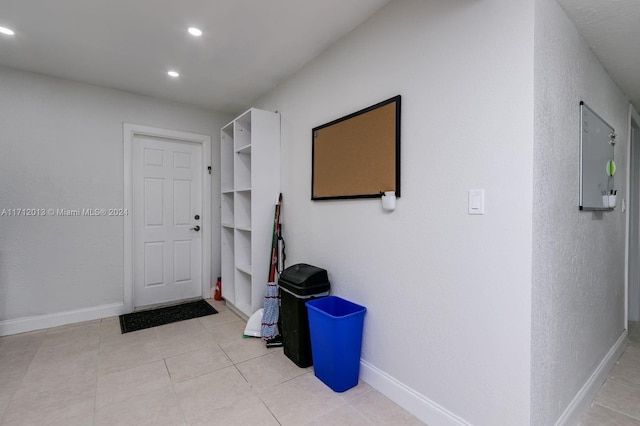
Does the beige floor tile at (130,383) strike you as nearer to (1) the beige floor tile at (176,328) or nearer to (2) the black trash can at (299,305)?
(1) the beige floor tile at (176,328)

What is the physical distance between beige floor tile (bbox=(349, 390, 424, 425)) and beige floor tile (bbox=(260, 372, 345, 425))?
0.13 meters

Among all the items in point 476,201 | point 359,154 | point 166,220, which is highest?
point 359,154

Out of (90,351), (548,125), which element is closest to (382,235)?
(548,125)

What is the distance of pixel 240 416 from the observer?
175 cm

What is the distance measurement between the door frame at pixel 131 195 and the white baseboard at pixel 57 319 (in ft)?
A: 0.50

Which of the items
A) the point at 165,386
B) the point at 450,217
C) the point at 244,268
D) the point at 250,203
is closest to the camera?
the point at 450,217

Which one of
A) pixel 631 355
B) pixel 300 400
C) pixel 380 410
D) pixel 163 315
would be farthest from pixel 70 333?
pixel 631 355

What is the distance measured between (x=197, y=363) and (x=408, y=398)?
5.22 ft

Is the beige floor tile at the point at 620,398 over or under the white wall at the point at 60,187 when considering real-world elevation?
under

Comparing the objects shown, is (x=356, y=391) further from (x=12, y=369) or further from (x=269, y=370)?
(x=12, y=369)

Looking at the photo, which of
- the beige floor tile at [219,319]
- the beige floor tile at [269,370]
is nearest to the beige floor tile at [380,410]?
the beige floor tile at [269,370]

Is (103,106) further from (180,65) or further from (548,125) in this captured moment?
(548,125)

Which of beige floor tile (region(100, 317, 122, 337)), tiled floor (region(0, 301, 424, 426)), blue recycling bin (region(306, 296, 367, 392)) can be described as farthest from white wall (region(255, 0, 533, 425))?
beige floor tile (region(100, 317, 122, 337))

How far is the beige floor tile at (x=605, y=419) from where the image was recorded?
5.66 ft
